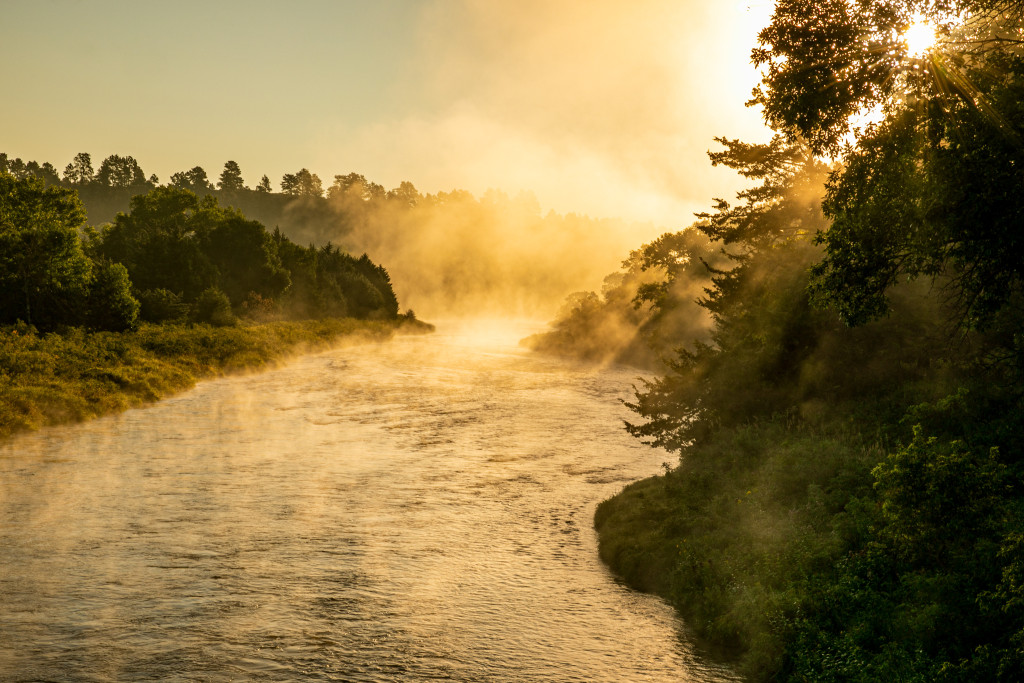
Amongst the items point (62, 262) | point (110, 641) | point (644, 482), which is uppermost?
point (62, 262)

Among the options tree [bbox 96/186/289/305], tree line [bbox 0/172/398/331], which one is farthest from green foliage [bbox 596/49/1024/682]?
tree [bbox 96/186/289/305]

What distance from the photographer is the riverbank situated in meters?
36.6

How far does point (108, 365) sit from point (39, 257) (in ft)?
37.3

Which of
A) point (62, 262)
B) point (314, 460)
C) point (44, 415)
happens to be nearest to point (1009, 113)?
point (314, 460)

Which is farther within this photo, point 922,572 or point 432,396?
point 432,396

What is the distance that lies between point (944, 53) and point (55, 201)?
2234 inches

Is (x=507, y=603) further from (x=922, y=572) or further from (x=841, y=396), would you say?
(x=841, y=396)

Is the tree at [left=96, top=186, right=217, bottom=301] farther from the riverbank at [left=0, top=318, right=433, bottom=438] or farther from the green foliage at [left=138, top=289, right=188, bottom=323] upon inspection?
the riverbank at [left=0, top=318, right=433, bottom=438]

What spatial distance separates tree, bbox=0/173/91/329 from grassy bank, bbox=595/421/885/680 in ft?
145

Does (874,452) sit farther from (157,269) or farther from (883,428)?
(157,269)

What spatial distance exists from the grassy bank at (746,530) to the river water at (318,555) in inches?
33.4

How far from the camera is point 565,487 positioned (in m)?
29.0

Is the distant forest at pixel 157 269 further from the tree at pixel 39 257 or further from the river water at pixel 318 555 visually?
the river water at pixel 318 555

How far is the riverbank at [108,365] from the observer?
36.6 metres
